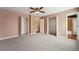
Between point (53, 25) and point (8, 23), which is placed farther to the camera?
point (53, 25)

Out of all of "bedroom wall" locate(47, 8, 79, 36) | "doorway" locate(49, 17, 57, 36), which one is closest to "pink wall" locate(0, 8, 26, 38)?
"doorway" locate(49, 17, 57, 36)

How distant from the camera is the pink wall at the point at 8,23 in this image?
476 cm

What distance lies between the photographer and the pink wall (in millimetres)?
4757

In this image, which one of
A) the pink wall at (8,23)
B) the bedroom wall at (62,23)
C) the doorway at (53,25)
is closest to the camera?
the pink wall at (8,23)

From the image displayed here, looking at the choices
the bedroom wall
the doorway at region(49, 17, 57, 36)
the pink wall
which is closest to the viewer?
the pink wall

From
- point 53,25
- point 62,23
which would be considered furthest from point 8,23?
point 62,23

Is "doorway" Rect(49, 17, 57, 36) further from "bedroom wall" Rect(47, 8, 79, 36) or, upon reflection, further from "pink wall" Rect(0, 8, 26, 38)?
"pink wall" Rect(0, 8, 26, 38)

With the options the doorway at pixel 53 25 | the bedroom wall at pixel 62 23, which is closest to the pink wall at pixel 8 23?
the doorway at pixel 53 25

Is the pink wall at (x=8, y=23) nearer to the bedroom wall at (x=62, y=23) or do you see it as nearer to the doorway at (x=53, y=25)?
the doorway at (x=53, y=25)

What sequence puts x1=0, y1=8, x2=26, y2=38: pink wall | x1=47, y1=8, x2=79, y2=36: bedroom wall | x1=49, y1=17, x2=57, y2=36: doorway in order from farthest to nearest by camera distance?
x1=49, y1=17, x2=57, y2=36: doorway → x1=47, y1=8, x2=79, y2=36: bedroom wall → x1=0, y1=8, x2=26, y2=38: pink wall

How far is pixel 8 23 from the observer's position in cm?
518

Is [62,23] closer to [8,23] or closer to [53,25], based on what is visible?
[53,25]
